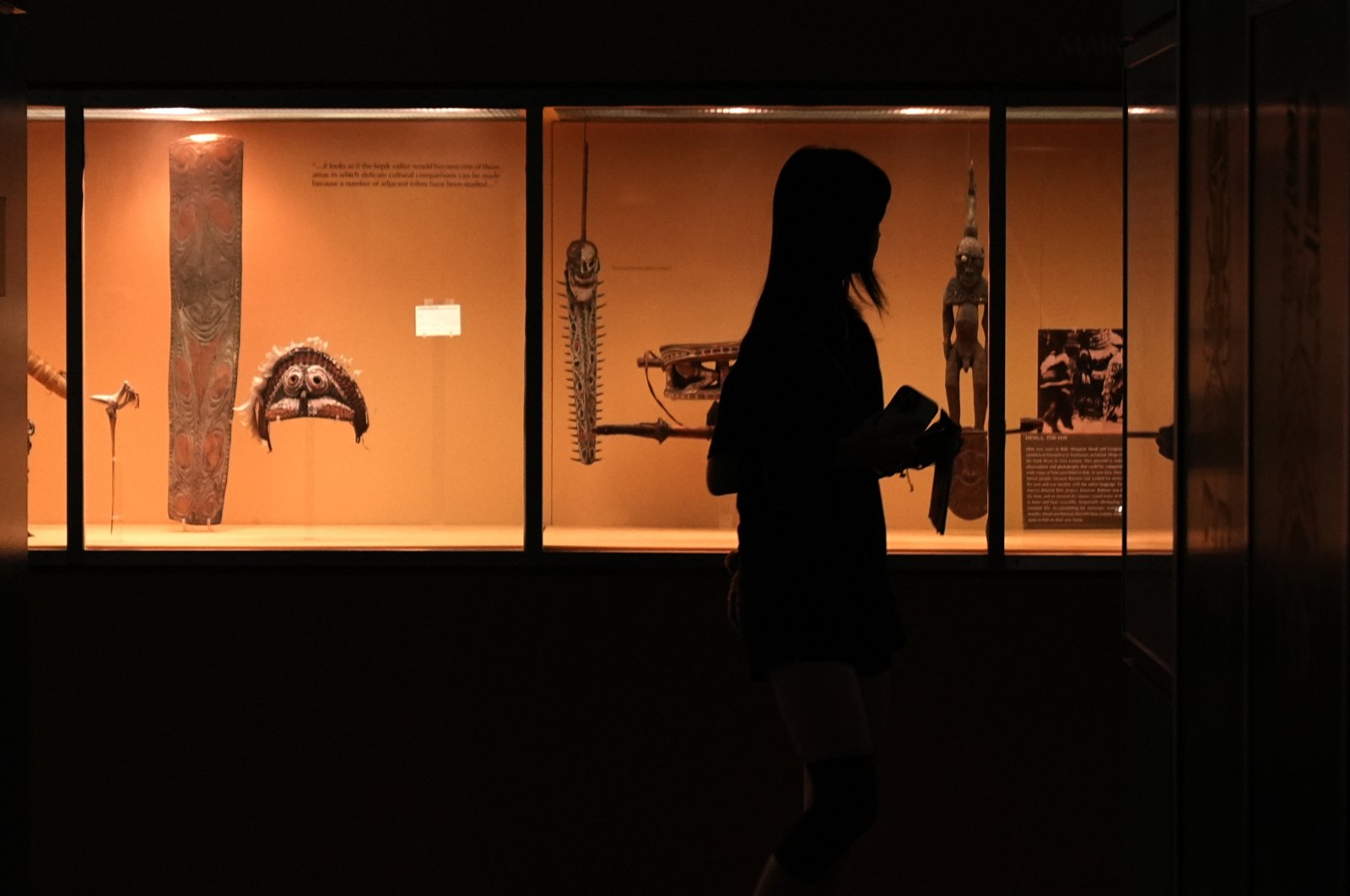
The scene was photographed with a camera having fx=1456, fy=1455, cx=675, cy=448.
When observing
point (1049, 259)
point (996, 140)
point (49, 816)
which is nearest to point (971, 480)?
point (1049, 259)

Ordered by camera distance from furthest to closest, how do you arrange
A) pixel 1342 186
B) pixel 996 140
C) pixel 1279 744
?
pixel 996 140 → pixel 1279 744 → pixel 1342 186

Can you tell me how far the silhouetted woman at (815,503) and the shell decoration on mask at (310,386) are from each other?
1591 millimetres

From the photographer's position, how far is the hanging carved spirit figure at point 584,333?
3.83 meters

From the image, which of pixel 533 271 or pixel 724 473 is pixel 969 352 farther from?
pixel 724 473

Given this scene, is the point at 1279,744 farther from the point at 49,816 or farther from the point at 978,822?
the point at 49,816

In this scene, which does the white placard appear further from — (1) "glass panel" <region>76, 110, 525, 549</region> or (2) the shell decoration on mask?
(2) the shell decoration on mask

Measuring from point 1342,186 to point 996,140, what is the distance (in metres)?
2.12

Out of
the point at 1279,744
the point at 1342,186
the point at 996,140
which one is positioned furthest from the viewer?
the point at 996,140

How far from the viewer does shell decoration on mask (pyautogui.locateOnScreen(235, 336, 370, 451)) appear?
388cm

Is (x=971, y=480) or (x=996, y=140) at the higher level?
(x=996, y=140)

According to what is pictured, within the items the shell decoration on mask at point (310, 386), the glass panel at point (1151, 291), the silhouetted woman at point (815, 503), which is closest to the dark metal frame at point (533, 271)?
the shell decoration on mask at point (310, 386)

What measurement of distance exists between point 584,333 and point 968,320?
101cm

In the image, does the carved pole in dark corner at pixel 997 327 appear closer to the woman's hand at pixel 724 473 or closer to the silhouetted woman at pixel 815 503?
the silhouetted woman at pixel 815 503

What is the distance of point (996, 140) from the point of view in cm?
372
